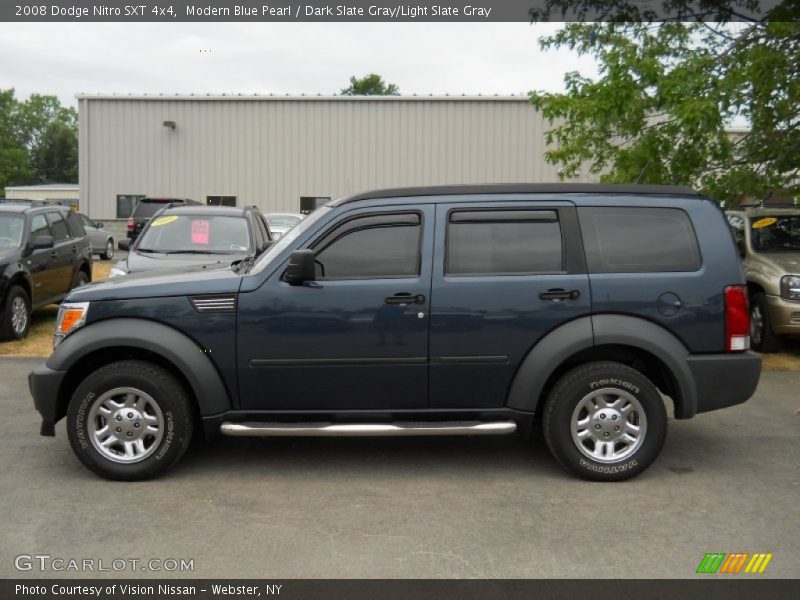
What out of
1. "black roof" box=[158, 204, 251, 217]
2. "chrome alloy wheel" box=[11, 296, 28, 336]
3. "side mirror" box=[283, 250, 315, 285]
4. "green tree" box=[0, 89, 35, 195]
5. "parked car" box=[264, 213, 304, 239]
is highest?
"green tree" box=[0, 89, 35, 195]

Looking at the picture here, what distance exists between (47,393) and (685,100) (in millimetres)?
7607

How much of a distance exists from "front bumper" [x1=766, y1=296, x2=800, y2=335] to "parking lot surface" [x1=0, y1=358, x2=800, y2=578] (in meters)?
3.26

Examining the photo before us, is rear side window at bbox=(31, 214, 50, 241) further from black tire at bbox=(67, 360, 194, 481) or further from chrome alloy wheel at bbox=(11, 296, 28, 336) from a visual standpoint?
black tire at bbox=(67, 360, 194, 481)

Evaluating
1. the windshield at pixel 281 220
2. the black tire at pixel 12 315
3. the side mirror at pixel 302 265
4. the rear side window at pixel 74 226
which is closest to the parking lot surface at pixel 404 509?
the side mirror at pixel 302 265

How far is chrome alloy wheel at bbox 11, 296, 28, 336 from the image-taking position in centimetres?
1011

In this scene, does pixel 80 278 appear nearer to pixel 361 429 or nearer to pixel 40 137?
pixel 361 429

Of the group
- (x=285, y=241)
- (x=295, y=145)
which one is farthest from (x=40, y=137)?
(x=285, y=241)

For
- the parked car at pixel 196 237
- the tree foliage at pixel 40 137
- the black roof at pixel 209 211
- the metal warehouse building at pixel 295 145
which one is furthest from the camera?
the tree foliage at pixel 40 137

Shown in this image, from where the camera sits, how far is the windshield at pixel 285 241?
18.0ft

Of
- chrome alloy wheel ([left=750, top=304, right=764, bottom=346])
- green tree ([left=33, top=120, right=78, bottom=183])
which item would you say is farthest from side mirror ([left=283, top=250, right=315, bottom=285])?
green tree ([left=33, top=120, right=78, bottom=183])

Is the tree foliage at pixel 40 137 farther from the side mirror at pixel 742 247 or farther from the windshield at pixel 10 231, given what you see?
the side mirror at pixel 742 247

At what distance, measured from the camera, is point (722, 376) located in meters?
5.32

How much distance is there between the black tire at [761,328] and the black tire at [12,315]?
29.3 ft
